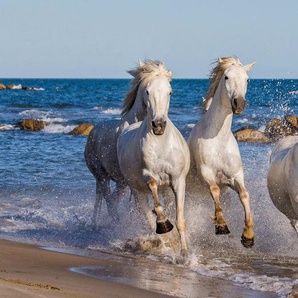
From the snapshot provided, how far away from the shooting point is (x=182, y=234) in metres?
9.25

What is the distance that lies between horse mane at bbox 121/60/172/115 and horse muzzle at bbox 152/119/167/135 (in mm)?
818

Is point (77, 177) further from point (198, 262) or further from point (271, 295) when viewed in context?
point (271, 295)

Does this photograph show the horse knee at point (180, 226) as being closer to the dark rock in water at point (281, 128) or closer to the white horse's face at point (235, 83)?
the white horse's face at point (235, 83)

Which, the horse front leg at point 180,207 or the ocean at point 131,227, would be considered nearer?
the ocean at point 131,227

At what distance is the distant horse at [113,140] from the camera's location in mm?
10391

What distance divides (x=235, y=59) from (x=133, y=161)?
5.07 ft

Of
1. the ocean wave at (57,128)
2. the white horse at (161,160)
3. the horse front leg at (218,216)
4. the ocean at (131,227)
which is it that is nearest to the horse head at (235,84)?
the white horse at (161,160)

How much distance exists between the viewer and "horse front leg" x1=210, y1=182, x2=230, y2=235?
923cm

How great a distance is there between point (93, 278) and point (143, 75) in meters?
3.54

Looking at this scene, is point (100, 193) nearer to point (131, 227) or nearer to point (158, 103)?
point (131, 227)

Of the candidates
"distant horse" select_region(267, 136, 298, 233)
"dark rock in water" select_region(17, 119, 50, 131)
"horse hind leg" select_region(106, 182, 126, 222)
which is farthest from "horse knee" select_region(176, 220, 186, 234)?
"dark rock in water" select_region(17, 119, 50, 131)

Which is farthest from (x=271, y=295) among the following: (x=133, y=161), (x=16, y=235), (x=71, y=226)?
(x=71, y=226)

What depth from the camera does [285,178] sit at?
361 inches

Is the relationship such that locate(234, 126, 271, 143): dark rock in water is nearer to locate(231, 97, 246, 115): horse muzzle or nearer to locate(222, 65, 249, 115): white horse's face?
locate(222, 65, 249, 115): white horse's face
